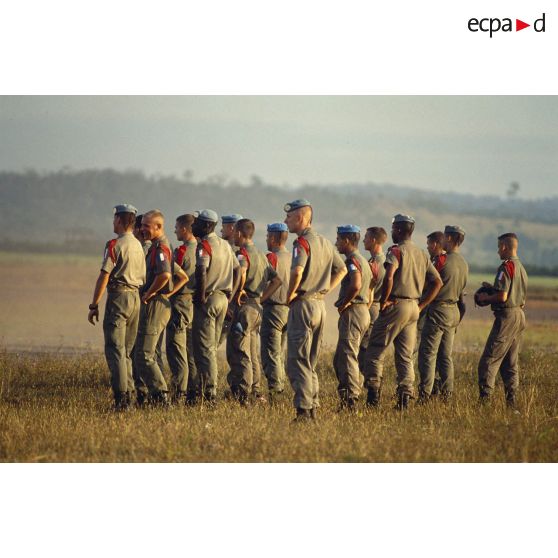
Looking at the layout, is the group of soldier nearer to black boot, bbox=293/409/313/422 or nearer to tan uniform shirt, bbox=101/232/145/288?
tan uniform shirt, bbox=101/232/145/288

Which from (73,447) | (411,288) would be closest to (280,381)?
(411,288)

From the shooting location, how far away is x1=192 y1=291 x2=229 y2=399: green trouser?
13117mm

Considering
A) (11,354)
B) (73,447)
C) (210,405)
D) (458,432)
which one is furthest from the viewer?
(11,354)

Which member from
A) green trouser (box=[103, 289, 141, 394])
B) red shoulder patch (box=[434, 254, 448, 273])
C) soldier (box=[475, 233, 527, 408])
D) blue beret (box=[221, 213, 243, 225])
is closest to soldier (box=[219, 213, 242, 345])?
blue beret (box=[221, 213, 243, 225])

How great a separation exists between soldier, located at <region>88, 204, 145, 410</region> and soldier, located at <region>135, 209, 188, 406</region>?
0.63ft

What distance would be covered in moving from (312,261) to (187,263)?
255cm

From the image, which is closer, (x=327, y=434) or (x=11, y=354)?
(x=327, y=434)

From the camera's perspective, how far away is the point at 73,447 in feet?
33.3

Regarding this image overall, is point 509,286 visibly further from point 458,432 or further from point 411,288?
point 458,432

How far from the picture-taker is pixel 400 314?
42.1 feet

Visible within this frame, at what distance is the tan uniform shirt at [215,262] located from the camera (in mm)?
13070

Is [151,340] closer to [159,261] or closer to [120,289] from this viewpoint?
[120,289]

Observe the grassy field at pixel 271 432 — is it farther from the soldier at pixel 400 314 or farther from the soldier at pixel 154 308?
the soldier at pixel 154 308

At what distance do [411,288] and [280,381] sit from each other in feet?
7.61
